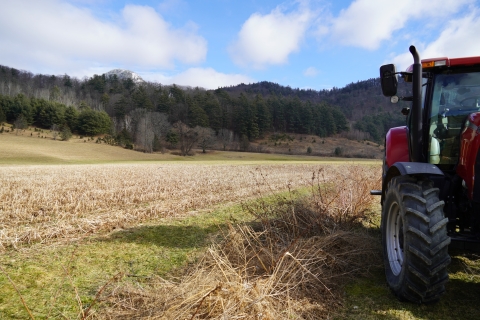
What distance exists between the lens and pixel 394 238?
379 centimetres

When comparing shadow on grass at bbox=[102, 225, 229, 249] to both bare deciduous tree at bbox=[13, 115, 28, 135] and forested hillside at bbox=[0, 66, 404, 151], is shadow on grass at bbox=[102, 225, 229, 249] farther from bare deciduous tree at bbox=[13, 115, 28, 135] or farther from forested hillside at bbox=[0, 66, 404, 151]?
bare deciduous tree at bbox=[13, 115, 28, 135]

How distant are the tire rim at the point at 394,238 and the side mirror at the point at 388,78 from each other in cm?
132

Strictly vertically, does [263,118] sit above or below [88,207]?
above

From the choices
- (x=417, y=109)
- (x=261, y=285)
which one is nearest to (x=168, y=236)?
(x=261, y=285)

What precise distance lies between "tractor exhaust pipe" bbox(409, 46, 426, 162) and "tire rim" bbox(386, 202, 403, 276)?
2.46 ft

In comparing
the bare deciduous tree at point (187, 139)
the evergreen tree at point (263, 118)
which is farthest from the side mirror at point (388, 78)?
the evergreen tree at point (263, 118)

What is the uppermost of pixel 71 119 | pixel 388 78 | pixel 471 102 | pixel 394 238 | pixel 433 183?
pixel 71 119

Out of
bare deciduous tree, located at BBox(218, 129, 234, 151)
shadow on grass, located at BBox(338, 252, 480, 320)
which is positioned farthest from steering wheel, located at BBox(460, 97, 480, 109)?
bare deciduous tree, located at BBox(218, 129, 234, 151)

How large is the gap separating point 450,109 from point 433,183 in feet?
3.53

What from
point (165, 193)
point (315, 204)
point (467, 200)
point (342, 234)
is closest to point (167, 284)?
point (342, 234)

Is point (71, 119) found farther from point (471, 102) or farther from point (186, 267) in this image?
point (471, 102)

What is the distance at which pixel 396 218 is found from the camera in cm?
376

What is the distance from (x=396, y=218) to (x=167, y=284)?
2.71m

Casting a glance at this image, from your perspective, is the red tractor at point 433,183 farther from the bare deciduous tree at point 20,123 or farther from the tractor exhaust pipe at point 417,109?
the bare deciduous tree at point 20,123
